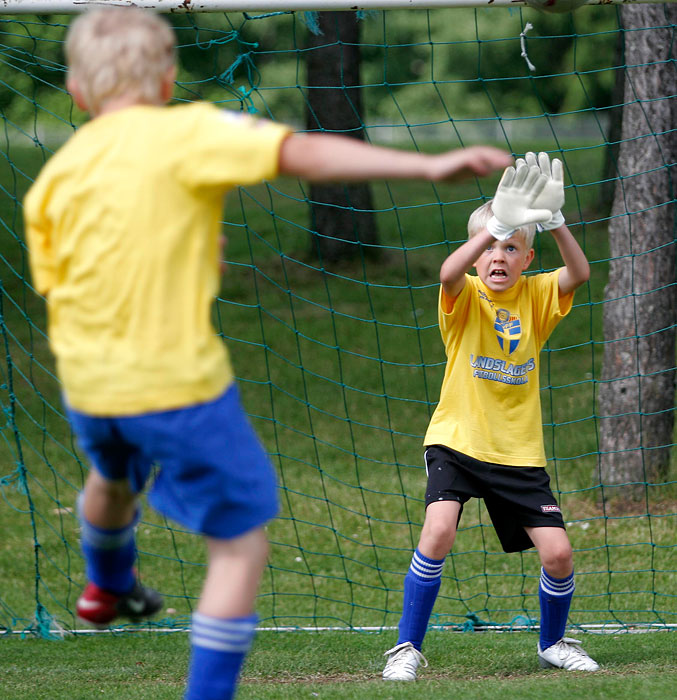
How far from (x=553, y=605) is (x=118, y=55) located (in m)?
2.56

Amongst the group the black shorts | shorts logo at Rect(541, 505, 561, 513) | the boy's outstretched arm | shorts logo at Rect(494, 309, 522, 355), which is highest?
the boy's outstretched arm

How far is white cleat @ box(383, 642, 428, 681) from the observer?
373 cm

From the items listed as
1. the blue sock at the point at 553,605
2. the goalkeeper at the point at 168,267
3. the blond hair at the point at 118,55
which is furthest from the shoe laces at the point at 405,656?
the blond hair at the point at 118,55

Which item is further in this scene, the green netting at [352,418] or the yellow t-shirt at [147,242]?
the green netting at [352,418]

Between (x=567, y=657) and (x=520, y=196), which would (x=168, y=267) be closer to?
(x=520, y=196)

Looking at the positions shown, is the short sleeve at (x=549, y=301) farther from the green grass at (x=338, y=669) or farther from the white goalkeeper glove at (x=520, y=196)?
the green grass at (x=338, y=669)

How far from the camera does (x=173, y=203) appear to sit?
2.15 meters

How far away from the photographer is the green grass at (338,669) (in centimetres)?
356

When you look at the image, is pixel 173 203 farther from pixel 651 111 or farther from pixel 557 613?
A: pixel 651 111

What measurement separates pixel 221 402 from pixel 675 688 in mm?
2109

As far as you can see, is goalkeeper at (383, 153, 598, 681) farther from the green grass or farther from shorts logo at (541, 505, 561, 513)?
the green grass

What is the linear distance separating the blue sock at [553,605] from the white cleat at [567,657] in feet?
0.08

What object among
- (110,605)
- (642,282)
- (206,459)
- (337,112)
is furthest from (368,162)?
(337,112)

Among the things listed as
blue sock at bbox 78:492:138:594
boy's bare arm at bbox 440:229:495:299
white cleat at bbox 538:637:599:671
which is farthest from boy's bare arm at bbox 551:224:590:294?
blue sock at bbox 78:492:138:594
